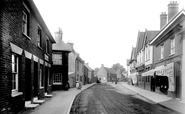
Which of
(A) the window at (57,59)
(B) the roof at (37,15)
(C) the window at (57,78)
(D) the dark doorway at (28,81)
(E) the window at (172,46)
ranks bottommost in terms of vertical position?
(C) the window at (57,78)

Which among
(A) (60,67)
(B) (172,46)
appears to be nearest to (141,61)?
(A) (60,67)

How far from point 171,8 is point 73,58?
21.5m

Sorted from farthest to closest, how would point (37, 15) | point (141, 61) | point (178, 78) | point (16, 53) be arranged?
point (141, 61), point (178, 78), point (37, 15), point (16, 53)

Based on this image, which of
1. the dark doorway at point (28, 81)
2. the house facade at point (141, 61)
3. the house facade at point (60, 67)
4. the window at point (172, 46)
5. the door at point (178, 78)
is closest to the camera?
the dark doorway at point (28, 81)

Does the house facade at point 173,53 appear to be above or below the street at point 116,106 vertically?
above

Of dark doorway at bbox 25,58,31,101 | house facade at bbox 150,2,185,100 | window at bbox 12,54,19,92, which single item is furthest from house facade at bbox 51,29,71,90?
window at bbox 12,54,19,92

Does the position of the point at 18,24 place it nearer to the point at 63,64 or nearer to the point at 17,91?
the point at 17,91

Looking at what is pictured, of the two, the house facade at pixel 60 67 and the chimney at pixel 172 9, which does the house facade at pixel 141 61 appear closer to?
the chimney at pixel 172 9

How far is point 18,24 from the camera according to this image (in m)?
9.21

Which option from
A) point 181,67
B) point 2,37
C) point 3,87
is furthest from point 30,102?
point 181,67

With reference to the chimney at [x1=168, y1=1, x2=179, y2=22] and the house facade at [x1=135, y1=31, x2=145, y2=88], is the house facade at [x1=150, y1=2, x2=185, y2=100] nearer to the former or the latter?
the chimney at [x1=168, y1=1, x2=179, y2=22]

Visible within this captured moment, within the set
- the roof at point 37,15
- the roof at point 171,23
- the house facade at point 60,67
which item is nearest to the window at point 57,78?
the house facade at point 60,67

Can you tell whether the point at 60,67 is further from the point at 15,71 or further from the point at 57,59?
the point at 15,71

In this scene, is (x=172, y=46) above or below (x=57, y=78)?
above
